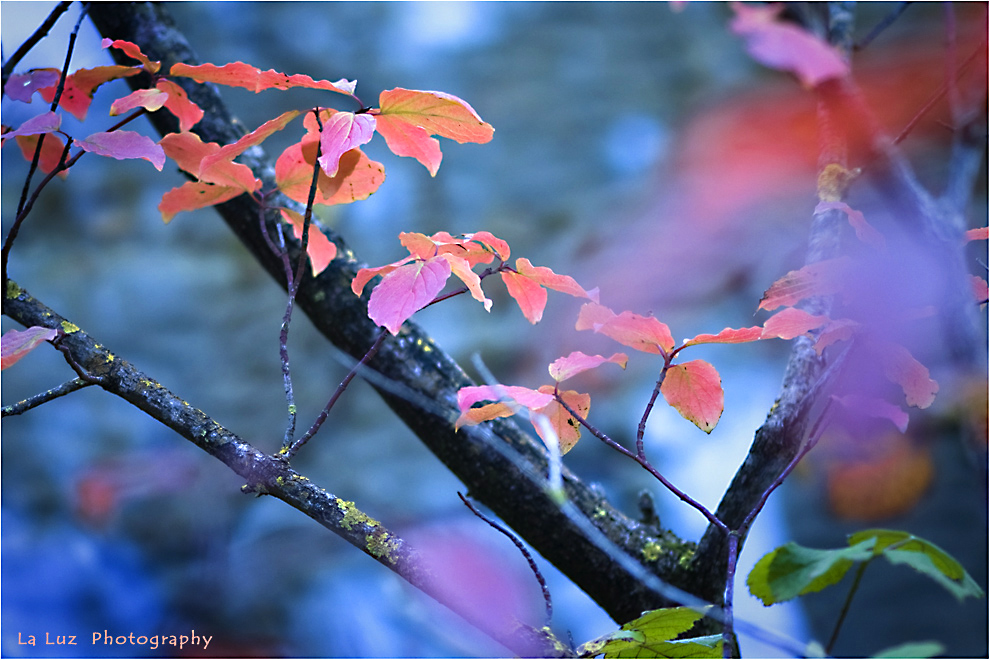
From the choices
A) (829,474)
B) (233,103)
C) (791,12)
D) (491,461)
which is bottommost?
(491,461)

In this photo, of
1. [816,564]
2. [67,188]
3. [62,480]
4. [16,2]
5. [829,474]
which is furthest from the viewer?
[67,188]

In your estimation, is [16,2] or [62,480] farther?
[62,480]

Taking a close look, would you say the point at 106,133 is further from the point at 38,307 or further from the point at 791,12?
the point at 791,12

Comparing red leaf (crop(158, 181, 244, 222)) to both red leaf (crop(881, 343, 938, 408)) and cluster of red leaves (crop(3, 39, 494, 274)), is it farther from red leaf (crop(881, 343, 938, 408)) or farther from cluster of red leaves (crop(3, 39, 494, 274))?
red leaf (crop(881, 343, 938, 408))

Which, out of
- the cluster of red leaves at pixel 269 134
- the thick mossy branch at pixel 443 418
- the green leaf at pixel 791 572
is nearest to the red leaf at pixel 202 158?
the cluster of red leaves at pixel 269 134

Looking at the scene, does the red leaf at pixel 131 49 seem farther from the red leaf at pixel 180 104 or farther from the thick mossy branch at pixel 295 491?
the thick mossy branch at pixel 295 491

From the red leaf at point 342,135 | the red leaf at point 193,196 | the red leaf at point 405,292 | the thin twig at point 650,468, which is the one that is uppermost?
the red leaf at point 193,196

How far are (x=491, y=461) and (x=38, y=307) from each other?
0.37 metres

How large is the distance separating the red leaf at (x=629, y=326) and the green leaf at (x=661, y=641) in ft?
0.51

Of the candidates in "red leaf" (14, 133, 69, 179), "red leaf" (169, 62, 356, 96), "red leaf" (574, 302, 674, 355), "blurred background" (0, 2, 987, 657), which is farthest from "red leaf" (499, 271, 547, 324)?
"blurred background" (0, 2, 987, 657)

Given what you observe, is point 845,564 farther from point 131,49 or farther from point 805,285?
point 131,49

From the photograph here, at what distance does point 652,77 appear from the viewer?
8.64ft

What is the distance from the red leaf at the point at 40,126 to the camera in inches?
15.4

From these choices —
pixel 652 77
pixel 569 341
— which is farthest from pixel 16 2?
pixel 652 77
